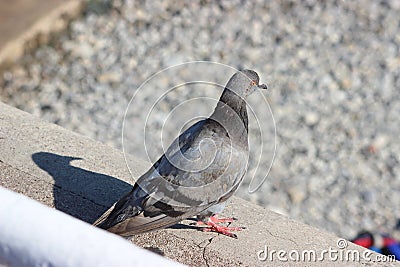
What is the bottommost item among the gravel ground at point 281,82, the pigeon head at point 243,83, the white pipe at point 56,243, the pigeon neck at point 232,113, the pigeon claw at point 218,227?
the white pipe at point 56,243

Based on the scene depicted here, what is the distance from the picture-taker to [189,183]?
356 cm

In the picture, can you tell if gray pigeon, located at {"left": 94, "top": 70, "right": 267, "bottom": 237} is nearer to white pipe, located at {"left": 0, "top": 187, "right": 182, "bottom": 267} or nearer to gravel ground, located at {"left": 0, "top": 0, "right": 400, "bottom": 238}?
white pipe, located at {"left": 0, "top": 187, "right": 182, "bottom": 267}

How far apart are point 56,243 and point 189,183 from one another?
1.40 m

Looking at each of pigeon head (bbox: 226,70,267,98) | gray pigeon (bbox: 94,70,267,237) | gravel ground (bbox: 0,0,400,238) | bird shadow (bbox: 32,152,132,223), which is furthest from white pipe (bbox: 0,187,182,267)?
Answer: gravel ground (bbox: 0,0,400,238)

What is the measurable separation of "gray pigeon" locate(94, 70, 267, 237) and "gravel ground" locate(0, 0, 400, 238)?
115 inches

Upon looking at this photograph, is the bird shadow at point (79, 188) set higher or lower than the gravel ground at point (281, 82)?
lower

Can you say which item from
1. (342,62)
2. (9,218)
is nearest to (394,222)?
(342,62)

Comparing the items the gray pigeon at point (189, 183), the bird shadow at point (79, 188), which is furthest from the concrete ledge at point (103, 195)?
the gray pigeon at point (189, 183)

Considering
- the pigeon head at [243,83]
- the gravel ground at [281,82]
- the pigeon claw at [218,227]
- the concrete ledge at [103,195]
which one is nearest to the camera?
the concrete ledge at [103,195]

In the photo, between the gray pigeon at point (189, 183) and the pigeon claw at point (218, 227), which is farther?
the pigeon claw at point (218, 227)

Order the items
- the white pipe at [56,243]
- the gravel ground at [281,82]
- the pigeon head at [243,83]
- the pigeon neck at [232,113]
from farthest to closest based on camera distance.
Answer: the gravel ground at [281,82] → the pigeon head at [243,83] → the pigeon neck at [232,113] → the white pipe at [56,243]

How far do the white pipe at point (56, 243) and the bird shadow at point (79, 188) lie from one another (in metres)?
1.29

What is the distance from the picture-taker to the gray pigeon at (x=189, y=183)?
11.2 ft

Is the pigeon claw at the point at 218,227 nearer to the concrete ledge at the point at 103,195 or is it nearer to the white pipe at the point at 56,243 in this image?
the concrete ledge at the point at 103,195
